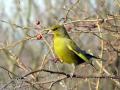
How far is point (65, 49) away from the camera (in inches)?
177

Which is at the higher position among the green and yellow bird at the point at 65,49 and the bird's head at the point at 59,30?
the bird's head at the point at 59,30

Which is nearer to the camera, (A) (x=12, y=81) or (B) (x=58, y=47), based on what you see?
(A) (x=12, y=81)

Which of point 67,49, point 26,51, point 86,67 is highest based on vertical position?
point 67,49

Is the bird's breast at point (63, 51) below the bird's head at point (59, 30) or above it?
below

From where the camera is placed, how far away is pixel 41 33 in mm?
4535

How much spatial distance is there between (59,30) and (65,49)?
0.21 metres

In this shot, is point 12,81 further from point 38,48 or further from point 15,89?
point 38,48

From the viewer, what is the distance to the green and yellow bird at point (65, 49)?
14.6 feet

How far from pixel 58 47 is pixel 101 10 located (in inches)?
63.6

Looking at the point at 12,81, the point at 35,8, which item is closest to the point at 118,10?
the point at 12,81

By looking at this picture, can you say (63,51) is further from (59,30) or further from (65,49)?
(59,30)

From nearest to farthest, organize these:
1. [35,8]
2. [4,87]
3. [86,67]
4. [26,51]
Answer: [4,87] → [86,67] → [35,8] → [26,51]

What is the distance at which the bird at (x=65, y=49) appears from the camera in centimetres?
446

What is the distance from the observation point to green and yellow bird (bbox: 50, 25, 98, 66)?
14.6 feet
